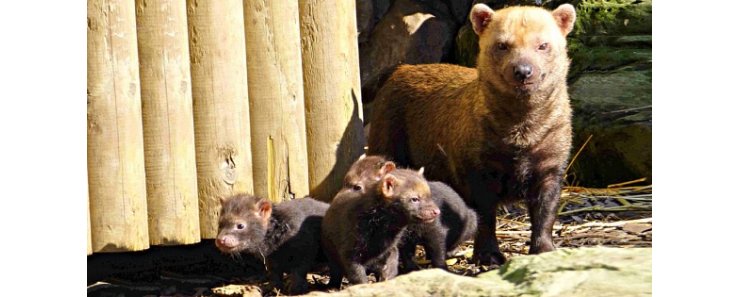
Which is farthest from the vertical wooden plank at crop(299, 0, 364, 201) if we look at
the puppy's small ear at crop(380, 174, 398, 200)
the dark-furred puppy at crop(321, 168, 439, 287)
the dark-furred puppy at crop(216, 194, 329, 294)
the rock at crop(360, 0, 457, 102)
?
the rock at crop(360, 0, 457, 102)

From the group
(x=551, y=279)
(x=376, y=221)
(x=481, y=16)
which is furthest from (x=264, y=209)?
(x=551, y=279)

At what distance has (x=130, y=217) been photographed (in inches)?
303

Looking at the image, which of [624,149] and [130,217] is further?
[624,149]

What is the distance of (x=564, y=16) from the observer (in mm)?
8102

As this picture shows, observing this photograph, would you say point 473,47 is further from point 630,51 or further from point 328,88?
point 328,88

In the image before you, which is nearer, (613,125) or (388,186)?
(388,186)

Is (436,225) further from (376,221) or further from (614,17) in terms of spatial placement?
(614,17)

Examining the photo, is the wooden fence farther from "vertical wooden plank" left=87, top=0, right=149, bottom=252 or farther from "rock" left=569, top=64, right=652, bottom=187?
"rock" left=569, top=64, right=652, bottom=187

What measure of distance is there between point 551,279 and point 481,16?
8.71ft

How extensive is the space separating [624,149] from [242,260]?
155 inches

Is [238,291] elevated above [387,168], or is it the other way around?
[387,168]

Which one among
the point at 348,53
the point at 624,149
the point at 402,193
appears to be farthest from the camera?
the point at 624,149

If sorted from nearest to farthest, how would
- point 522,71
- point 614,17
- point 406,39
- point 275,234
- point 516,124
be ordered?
point 522,71
point 275,234
point 516,124
point 614,17
point 406,39

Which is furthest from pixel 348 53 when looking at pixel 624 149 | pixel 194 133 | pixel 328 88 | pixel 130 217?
pixel 624 149
